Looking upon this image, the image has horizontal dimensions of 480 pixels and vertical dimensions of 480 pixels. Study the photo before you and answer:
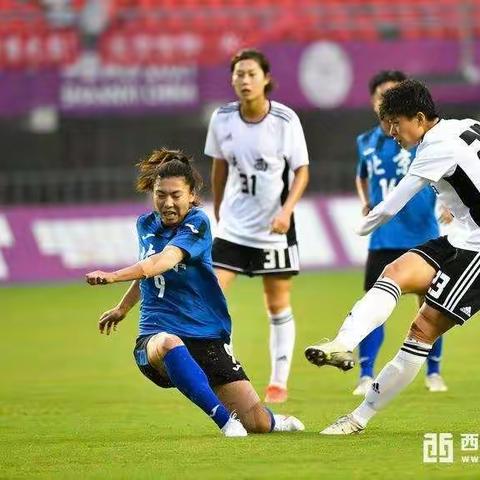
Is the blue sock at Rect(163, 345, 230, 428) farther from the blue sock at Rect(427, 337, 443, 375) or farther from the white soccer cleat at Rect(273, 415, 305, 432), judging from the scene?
the blue sock at Rect(427, 337, 443, 375)

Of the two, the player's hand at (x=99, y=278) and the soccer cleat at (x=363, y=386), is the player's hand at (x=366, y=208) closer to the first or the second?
the soccer cleat at (x=363, y=386)

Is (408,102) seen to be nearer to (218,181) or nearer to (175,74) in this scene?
(218,181)

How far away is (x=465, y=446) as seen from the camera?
6664 mm

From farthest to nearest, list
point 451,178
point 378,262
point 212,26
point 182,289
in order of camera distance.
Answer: point 212,26
point 378,262
point 182,289
point 451,178

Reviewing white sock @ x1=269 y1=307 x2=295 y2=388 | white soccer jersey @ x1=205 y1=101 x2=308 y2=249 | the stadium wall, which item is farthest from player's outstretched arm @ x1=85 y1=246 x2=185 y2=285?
the stadium wall

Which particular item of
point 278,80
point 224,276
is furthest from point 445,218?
point 278,80

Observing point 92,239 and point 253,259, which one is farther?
point 92,239

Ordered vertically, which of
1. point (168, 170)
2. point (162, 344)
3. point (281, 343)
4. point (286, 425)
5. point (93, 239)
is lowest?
point (93, 239)

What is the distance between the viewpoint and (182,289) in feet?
23.6

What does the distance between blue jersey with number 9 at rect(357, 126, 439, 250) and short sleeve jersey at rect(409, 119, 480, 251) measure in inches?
104

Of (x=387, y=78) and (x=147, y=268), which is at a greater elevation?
(x=147, y=268)

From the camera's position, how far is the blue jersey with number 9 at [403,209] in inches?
379

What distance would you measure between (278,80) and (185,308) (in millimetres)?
13574

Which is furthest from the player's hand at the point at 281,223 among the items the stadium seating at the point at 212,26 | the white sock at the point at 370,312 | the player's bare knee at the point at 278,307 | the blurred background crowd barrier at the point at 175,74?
the stadium seating at the point at 212,26
